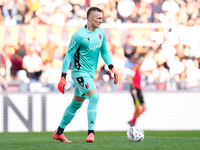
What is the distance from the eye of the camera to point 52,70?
11.9 metres

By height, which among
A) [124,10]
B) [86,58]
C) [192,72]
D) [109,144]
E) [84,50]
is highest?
[124,10]

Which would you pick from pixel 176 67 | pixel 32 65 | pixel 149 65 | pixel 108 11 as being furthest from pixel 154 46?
pixel 32 65

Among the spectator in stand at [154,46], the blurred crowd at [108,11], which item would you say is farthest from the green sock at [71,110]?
the blurred crowd at [108,11]

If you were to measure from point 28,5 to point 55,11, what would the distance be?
1.03 metres

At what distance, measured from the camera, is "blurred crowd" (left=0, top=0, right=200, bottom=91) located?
12.0 m

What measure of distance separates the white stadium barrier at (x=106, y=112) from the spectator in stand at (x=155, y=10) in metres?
4.62

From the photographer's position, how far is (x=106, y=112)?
33.9 feet

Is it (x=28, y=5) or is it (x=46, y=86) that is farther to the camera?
(x=28, y=5)

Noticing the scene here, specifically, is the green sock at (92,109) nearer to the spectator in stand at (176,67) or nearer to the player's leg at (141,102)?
the player's leg at (141,102)

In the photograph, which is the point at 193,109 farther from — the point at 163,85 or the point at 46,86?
the point at 46,86

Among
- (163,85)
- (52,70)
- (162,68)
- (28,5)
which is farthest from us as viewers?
(28,5)

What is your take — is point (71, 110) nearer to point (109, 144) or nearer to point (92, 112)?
point (92, 112)

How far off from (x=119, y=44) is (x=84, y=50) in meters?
8.65

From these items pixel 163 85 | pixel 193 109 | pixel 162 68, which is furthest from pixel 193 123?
pixel 162 68
